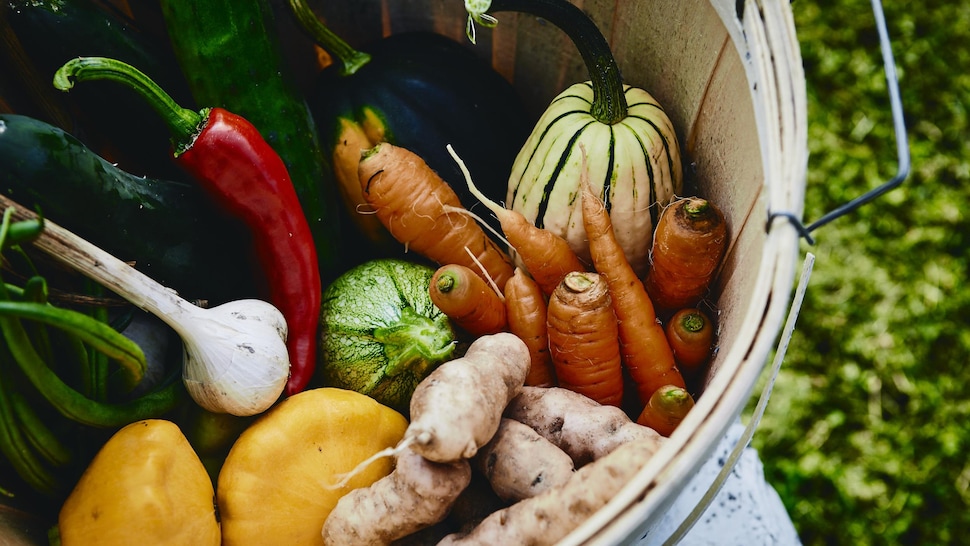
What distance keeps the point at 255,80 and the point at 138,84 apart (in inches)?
7.7

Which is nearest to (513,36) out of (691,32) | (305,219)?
(691,32)

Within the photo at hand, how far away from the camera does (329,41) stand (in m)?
1.26

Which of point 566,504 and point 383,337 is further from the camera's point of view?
point 383,337

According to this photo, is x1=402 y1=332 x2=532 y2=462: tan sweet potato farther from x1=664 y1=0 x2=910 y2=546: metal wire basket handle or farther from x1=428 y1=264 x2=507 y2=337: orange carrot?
x1=664 y1=0 x2=910 y2=546: metal wire basket handle

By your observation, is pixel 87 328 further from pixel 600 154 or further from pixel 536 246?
pixel 600 154

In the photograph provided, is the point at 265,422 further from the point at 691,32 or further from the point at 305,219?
the point at 691,32

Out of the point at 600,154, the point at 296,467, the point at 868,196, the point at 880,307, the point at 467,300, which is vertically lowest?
the point at 880,307

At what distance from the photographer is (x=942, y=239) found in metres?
1.86

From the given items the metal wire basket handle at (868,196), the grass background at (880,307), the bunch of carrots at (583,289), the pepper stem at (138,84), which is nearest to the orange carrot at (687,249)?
the bunch of carrots at (583,289)

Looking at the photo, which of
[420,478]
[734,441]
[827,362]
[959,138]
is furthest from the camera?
[959,138]

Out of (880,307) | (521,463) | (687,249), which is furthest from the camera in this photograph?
(880,307)

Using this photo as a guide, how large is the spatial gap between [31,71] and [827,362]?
5.74ft

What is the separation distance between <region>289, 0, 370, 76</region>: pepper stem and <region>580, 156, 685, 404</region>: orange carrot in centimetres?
47

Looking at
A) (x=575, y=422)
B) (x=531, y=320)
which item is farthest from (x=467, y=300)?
(x=575, y=422)
